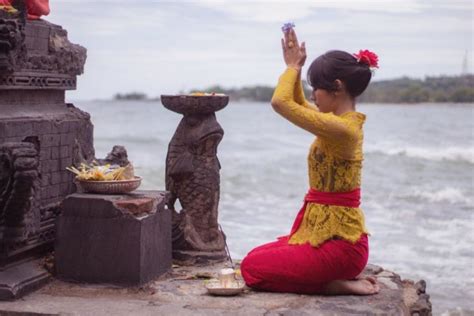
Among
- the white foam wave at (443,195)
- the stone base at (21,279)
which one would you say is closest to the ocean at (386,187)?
the white foam wave at (443,195)

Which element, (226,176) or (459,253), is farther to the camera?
(226,176)

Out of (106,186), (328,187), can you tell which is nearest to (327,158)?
(328,187)

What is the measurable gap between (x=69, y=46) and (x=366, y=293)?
2.55 metres

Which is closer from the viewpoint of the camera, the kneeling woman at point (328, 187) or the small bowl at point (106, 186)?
the kneeling woman at point (328, 187)

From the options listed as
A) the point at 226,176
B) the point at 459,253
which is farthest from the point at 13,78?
the point at 226,176

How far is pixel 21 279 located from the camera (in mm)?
5719

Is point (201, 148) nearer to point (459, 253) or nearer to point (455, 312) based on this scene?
point (455, 312)

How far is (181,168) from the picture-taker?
22.4ft

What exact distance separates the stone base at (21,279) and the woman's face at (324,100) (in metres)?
1.96

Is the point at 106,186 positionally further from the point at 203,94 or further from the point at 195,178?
the point at 203,94

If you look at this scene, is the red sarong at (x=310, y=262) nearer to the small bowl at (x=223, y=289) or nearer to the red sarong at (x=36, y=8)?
the small bowl at (x=223, y=289)

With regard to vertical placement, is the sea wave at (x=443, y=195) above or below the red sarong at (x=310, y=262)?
below

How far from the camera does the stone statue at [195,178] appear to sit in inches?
268

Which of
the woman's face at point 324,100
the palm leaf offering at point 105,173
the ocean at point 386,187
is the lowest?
the ocean at point 386,187
